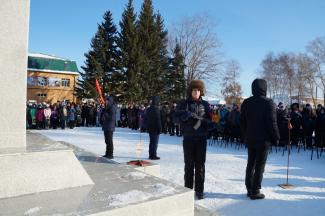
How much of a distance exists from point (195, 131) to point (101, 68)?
28988mm

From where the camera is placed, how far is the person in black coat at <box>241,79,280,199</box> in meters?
4.88

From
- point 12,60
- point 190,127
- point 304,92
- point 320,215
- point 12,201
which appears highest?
point 304,92

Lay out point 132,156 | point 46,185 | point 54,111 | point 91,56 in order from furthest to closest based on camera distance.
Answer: point 91,56 < point 54,111 < point 132,156 < point 46,185

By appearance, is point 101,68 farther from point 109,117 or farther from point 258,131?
point 258,131

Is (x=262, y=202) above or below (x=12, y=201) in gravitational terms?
below

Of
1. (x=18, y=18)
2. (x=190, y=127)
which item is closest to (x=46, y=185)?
(x=18, y=18)

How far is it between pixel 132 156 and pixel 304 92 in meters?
47.1

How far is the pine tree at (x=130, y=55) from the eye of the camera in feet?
105

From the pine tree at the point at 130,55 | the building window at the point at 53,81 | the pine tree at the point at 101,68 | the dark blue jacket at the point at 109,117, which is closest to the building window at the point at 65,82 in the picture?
the building window at the point at 53,81

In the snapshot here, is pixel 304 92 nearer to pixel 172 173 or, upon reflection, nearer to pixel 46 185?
pixel 172 173

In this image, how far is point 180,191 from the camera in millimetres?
3213

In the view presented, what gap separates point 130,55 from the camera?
32.6 meters

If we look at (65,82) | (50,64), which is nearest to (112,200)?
(50,64)

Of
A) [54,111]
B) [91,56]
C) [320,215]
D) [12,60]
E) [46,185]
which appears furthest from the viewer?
[91,56]
